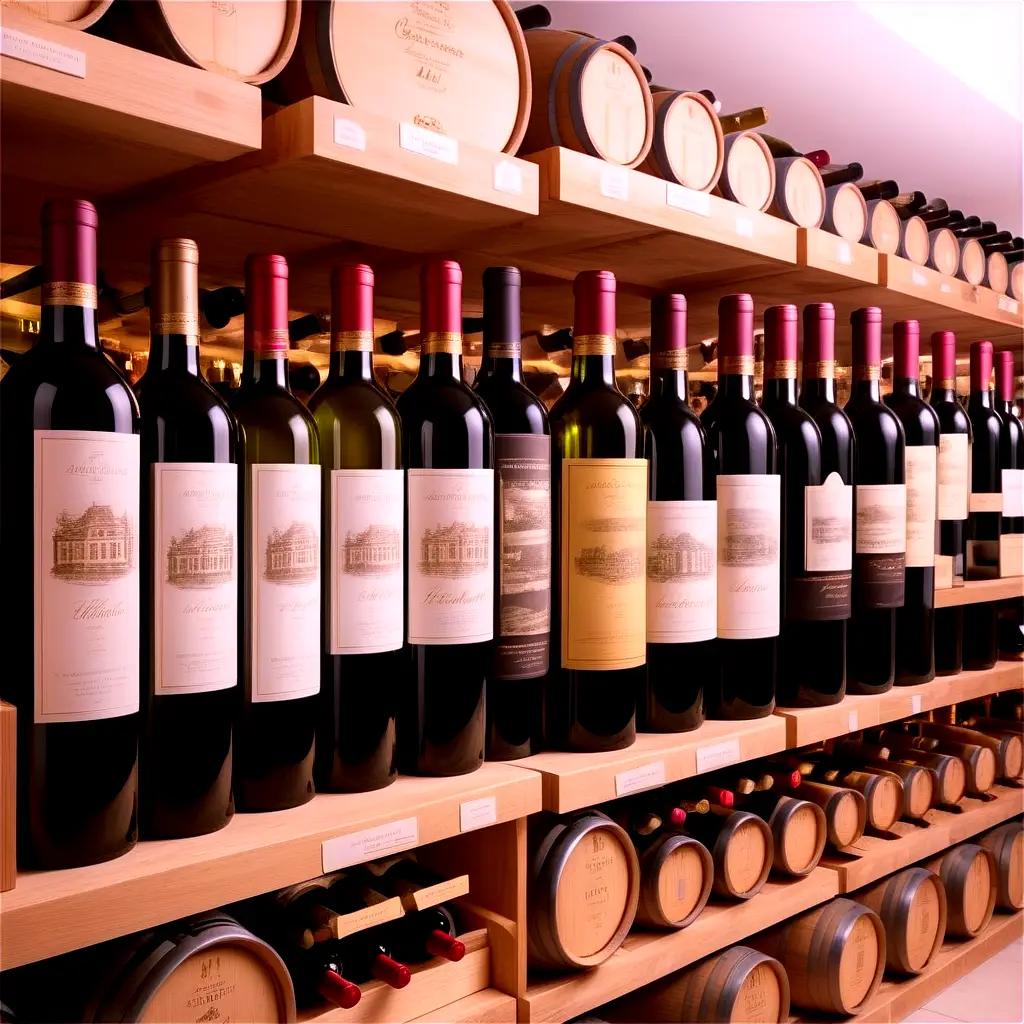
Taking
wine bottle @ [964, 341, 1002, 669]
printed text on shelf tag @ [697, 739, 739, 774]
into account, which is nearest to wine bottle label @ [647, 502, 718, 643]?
Result: printed text on shelf tag @ [697, 739, 739, 774]

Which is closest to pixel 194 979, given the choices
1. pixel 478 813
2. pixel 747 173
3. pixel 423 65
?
pixel 478 813

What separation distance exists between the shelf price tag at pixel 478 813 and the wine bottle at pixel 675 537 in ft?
1.12

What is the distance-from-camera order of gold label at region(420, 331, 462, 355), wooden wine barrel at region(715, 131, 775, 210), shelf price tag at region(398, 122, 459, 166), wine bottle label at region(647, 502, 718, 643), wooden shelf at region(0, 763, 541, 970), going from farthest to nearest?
wooden wine barrel at region(715, 131, 775, 210) < wine bottle label at region(647, 502, 718, 643) < gold label at region(420, 331, 462, 355) < shelf price tag at region(398, 122, 459, 166) < wooden shelf at region(0, 763, 541, 970)

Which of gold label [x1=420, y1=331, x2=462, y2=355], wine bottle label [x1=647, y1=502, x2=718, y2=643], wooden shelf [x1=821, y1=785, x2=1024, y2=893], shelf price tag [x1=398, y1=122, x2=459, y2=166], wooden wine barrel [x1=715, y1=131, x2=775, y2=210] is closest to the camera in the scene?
shelf price tag [x1=398, y1=122, x2=459, y2=166]

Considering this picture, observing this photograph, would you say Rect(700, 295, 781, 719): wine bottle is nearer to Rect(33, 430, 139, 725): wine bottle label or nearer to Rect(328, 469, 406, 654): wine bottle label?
Rect(328, 469, 406, 654): wine bottle label

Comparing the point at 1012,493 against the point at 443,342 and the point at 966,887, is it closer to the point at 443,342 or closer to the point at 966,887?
the point at 966,887

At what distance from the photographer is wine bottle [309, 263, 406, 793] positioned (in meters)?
0.97

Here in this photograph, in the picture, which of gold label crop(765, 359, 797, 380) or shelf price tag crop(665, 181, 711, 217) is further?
gold label crop(765, 359, 797, 380)

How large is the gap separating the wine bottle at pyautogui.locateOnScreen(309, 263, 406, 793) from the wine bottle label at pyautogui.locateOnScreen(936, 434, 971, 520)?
123 centimetres

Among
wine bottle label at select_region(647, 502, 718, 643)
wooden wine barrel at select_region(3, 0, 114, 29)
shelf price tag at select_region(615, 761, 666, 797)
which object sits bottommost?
shelf price tag at select_region(615, 761, 666, 797)

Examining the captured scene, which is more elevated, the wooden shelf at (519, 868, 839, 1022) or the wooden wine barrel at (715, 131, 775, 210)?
the wooden wine barrel at (715, 131, 775, 210)

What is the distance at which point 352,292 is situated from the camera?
995mm

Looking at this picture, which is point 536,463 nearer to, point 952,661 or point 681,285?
point 681,285

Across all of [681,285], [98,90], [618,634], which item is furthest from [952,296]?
[98,90]
